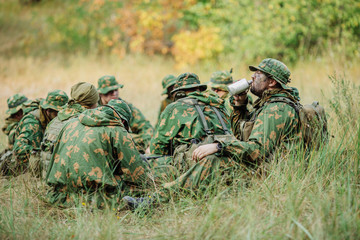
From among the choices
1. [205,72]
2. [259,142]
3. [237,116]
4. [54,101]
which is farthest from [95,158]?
[205,72]

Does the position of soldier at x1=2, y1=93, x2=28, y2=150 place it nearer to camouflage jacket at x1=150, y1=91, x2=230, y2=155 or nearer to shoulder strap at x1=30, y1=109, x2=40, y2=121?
shoulder strap at x1=30, y1=109, x2=40, y2=121

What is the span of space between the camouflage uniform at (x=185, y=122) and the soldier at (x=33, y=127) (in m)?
1.73

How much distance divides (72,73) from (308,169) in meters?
11.6

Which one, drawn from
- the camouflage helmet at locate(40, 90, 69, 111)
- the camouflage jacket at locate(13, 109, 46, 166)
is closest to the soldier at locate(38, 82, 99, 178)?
the camouflage jacket at locate(13, 109, 46, 166)

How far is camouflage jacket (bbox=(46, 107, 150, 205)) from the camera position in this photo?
142 inches

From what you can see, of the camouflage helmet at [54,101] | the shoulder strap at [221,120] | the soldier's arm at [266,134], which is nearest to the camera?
the soldier's arm at [266,134]

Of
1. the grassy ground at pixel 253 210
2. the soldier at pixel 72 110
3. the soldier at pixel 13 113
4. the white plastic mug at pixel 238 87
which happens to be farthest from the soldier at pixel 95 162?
the soldier at pixel 13 113

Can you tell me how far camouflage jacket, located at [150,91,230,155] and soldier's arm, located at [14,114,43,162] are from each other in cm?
197

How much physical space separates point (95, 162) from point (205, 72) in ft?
29.0

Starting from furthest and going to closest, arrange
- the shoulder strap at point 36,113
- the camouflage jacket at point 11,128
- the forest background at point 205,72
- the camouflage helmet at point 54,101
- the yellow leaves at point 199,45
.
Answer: the yellow leaves at point 199,45 → the camouflage jacket at point 11,128 → the shoulder strap at point 36,113 → the camouflage helmet at point 54,101 → the forest background at point 205,72

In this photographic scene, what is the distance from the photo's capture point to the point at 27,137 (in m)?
5.23

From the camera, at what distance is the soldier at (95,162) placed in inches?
142

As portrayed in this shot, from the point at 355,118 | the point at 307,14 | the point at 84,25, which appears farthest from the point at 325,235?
the point at 84,25

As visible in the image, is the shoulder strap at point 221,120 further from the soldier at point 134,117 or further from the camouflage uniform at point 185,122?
the soldier at point 134,117
